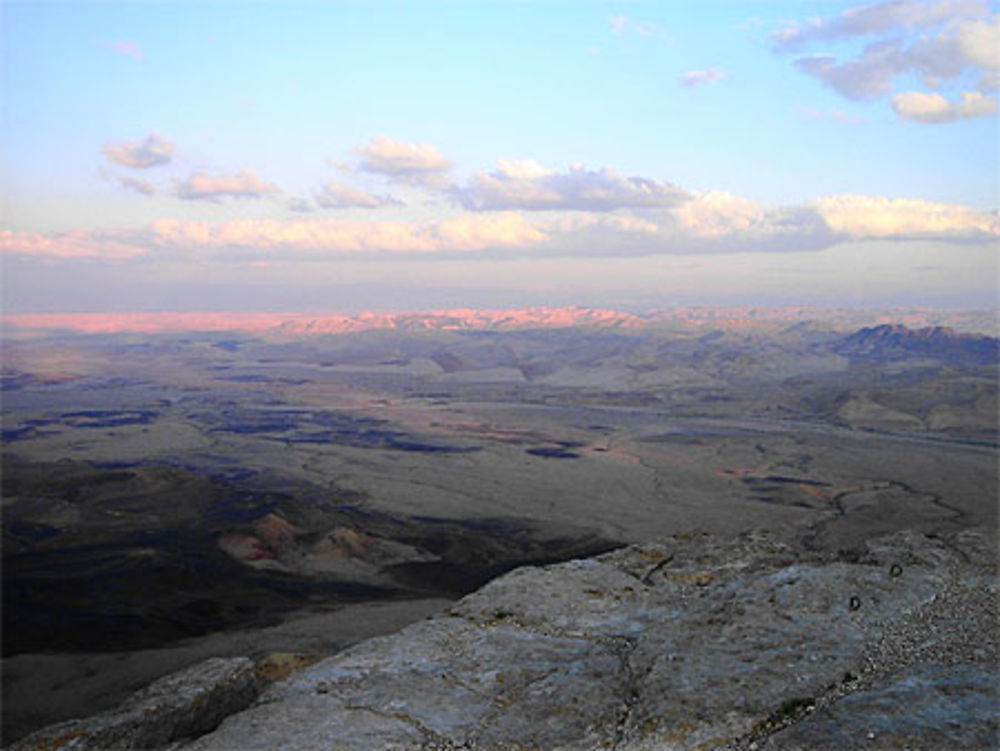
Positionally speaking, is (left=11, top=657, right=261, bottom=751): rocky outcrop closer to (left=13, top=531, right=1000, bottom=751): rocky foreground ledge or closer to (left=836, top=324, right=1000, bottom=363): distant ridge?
(left=13, top=531, right=1000, bottom=751): rocky foreground ledge

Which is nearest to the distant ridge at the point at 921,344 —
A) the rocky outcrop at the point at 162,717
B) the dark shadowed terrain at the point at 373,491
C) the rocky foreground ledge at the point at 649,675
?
the dark shadowed terrain at the point at 373,491

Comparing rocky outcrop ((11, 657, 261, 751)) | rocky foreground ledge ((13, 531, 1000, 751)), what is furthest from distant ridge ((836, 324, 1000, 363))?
rocky outcrop ((11, 657, 261, 751))

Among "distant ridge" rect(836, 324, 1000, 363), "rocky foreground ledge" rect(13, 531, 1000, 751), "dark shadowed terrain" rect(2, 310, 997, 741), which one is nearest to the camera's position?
"rocky foreground ledge" rect(13, 531, 1000, 751)

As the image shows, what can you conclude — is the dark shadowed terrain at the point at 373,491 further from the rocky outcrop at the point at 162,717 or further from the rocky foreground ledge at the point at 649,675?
the rocky outcrop at the point at 162,717

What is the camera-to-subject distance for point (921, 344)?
160m

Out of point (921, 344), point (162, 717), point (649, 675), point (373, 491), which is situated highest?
point (649, 675)

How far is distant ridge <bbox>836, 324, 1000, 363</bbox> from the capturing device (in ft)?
477

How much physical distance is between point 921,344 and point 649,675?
583 ft

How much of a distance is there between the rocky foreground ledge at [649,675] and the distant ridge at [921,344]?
15226 cm

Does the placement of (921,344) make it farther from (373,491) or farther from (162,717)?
(162,717)

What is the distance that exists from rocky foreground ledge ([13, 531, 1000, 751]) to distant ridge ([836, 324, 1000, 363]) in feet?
500

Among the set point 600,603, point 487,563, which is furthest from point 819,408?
point 600,603

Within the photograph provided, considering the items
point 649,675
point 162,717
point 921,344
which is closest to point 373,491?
point 162,717

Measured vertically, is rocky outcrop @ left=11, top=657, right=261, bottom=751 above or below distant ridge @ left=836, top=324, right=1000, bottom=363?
above
